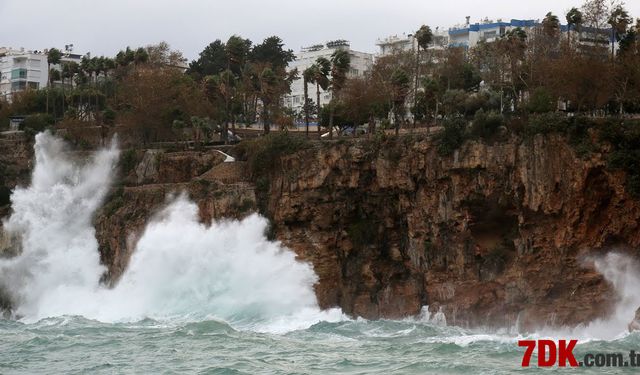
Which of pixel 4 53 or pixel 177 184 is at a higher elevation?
pixel 4 53

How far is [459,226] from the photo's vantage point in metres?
49.7

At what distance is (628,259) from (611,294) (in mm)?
1610

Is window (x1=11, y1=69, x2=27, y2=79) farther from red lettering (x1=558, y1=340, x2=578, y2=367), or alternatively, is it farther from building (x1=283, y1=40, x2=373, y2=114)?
red lettering (x1=558, y1=340, x2=578, y2=367)

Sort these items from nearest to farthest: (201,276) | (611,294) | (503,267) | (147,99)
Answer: (611,294)
(503,267)
(201,276)
(147,99)

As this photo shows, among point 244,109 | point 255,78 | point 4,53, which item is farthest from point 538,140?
point 4,53

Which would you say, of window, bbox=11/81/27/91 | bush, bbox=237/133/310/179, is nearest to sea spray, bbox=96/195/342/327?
bush, bbox=237/133/310/179

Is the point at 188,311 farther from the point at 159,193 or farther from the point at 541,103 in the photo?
the point at 541,103

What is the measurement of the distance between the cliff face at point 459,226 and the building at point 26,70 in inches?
2345

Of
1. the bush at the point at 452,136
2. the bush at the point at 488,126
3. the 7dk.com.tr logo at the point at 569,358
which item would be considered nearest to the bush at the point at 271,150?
the bush at the point at 452,136

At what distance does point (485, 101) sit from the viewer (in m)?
60.9

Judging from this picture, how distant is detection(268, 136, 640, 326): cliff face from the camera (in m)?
46.2

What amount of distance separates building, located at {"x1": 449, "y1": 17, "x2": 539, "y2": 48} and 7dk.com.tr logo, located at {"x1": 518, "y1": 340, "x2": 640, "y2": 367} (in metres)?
55.3

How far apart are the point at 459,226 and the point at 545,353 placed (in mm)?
12627

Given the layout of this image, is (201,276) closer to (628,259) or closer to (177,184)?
(177,184)
